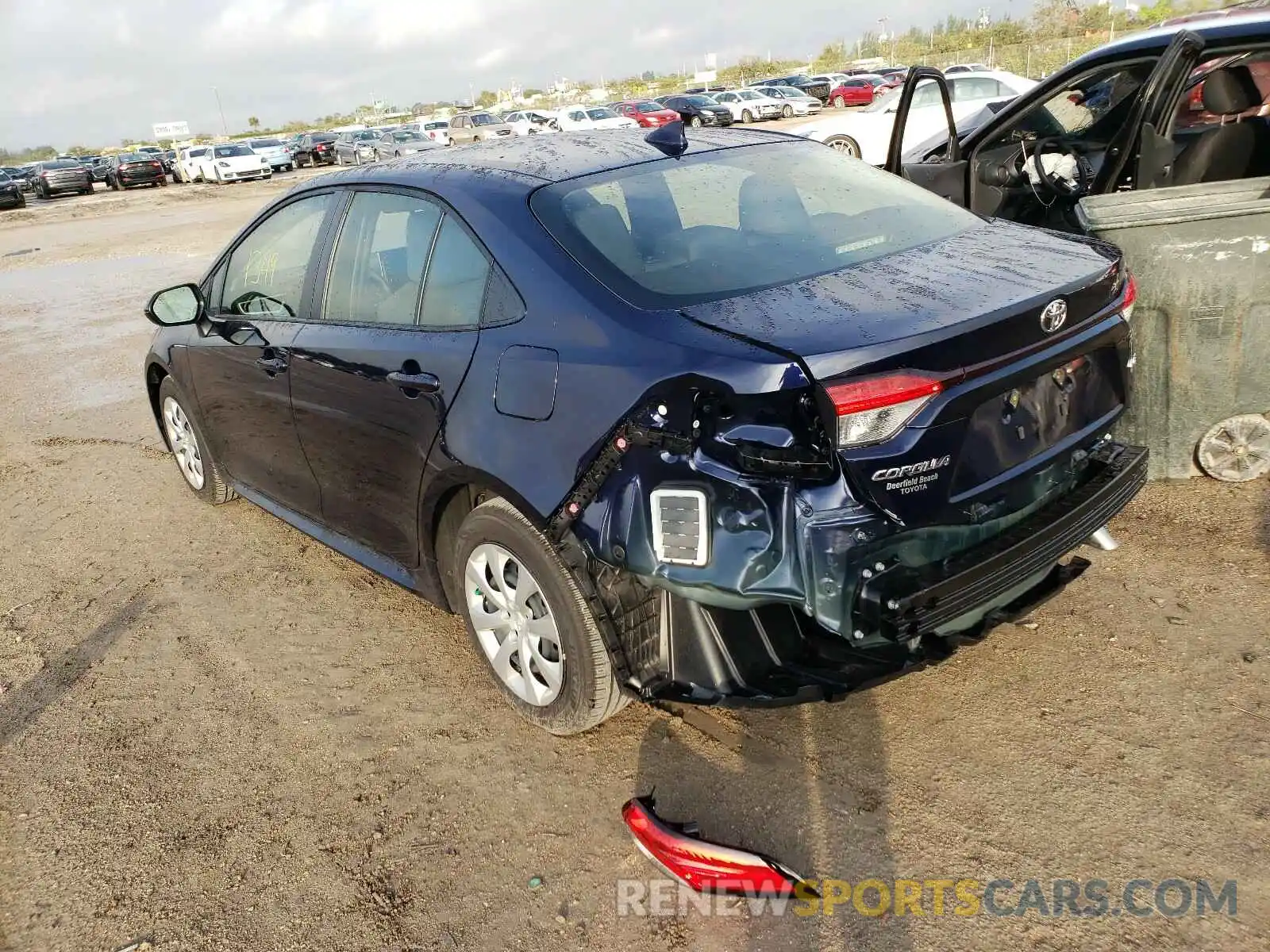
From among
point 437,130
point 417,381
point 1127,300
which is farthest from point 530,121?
point 1127,300

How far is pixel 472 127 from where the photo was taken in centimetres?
4269

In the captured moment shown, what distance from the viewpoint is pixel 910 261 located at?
290 cm

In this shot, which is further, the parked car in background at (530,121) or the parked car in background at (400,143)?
the parked car in background at (530,121)

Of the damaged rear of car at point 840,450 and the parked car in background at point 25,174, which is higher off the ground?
the parked car in background at point 25,174

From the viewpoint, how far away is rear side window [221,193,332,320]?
391 cm

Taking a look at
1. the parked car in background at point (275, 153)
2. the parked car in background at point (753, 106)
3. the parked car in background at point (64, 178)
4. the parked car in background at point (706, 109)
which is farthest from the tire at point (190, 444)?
the parked car in background at point (64, 178)

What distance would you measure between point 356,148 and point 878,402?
41.1 m

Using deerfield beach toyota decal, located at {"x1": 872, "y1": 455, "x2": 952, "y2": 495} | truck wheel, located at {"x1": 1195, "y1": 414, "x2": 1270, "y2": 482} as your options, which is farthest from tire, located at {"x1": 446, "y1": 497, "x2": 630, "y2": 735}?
truck wheel, located at {"x1": 1195, "y1": 414, "x2": 1270, "y2": 482}

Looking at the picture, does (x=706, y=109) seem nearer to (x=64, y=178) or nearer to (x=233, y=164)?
(x=233, y=164)

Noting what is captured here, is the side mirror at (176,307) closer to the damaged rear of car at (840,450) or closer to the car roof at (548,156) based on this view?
the car roof at (548,156)

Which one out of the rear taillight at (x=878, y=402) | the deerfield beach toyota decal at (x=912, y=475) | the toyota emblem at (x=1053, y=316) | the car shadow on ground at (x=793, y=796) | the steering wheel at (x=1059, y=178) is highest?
the steering wheel at (x=1059, y=178)

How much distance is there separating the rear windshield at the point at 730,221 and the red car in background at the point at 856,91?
41.6 meters

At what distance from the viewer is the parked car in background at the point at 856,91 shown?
4259cm

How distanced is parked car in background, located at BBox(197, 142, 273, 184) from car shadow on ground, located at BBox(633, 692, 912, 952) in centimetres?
3837
